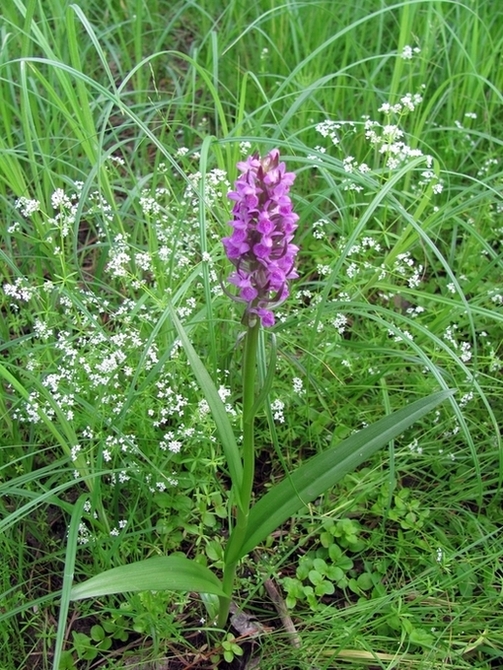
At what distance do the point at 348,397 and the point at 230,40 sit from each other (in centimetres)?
213

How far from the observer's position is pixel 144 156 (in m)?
3.26

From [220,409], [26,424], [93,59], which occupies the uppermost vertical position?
[93,59]

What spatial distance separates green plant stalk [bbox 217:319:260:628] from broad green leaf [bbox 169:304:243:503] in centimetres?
3

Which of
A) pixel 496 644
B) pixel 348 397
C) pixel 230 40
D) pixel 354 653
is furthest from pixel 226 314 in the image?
pixel 230 40

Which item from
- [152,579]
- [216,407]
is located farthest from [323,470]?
[152,579]

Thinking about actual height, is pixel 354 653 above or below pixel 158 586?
below

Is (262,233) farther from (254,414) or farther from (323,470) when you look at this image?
(323,470)

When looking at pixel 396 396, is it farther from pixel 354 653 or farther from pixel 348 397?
pixel 354 653

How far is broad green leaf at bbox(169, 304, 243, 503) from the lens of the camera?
5.20ft

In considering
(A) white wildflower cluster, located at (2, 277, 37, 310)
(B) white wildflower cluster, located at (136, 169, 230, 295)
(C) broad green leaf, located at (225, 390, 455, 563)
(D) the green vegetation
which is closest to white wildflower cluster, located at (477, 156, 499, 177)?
(D) the green vegetation

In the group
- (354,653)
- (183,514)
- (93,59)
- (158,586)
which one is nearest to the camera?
(158,586)

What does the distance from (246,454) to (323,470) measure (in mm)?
195

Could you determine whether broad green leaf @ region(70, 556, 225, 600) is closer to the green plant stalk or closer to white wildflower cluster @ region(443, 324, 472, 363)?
the green plant stalk

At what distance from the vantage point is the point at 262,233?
4.51 ft
